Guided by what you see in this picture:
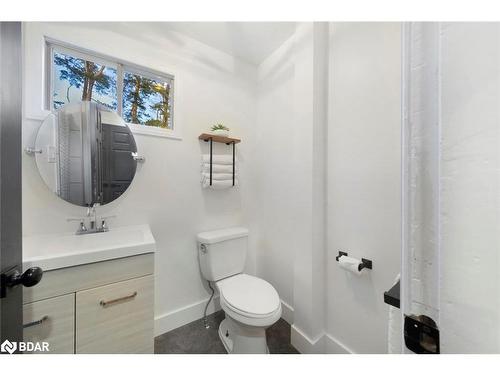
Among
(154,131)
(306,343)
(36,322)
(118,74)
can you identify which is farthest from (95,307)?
(118,74)

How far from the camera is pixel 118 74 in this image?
1431mm

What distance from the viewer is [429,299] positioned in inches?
11.5

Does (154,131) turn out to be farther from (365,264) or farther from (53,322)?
(365,264)

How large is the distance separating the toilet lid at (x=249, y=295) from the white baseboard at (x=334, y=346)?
484mm

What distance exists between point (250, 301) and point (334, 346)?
66cm

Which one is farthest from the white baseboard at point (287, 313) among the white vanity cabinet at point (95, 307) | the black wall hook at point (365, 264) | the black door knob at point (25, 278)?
the black door knob at point (25, 278)

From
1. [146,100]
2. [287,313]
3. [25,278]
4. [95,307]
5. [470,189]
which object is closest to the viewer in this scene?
[470,189]

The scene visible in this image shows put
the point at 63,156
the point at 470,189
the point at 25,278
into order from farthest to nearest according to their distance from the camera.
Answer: the point at 63,156, the point at 25,278, the point at 470,189

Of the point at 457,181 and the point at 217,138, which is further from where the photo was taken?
the point at 217,138

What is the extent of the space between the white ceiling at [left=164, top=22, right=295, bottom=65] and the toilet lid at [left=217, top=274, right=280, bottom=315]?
6.40ft

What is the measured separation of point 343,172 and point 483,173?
3.51ft

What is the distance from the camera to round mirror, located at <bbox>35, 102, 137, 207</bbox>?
3.94 feet

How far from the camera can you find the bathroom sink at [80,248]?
847 mm

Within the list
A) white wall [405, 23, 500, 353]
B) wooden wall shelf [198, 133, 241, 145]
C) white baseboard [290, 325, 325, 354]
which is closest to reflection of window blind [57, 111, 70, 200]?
wooden wall shelf [198, 133, 241, 145]
